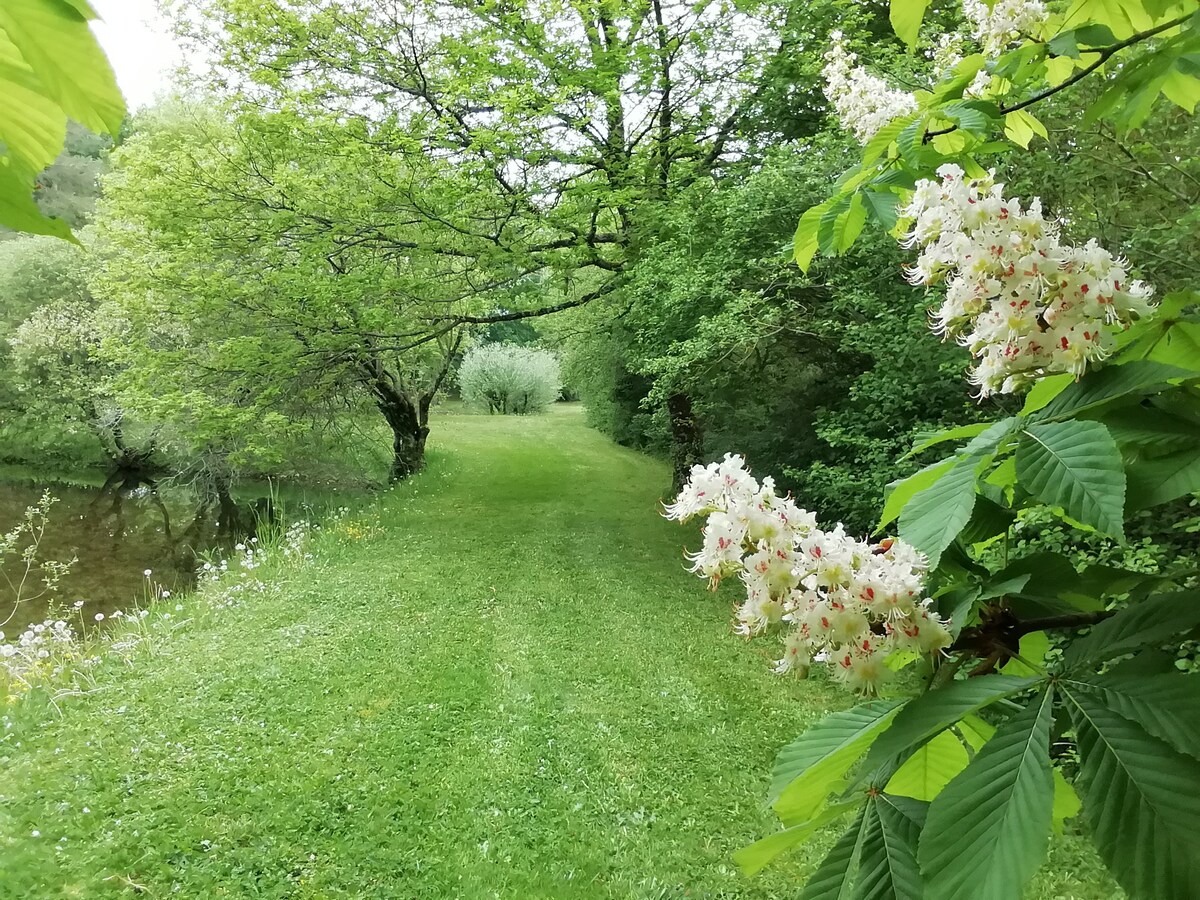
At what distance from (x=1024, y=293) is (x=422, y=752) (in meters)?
4.14

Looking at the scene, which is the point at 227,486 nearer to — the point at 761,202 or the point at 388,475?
the point at 388,475

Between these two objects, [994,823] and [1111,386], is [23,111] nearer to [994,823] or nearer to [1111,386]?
[994,823]

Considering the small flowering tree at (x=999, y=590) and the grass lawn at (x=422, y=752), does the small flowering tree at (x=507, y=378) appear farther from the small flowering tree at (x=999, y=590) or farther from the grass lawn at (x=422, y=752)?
the small flowering tree at (x=999, y=590)

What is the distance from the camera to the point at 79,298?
12.7 metres

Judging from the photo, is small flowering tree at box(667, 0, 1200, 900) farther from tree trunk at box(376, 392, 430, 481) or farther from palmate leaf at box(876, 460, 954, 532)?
tree trunk at box(376, 392, 430, 481)

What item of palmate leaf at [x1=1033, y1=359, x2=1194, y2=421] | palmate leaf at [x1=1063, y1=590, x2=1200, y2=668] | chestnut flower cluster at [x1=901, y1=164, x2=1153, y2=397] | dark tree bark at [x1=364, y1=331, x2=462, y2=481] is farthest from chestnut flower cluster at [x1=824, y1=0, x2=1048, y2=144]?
dark tree bark at [x1=364, y1=331, x2=462, y2=481]

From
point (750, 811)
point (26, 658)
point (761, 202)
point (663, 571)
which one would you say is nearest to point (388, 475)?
point (663, 571)

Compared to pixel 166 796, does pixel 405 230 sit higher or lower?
higher

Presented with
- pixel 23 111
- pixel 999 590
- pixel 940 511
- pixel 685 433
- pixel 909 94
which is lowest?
pixel 685 433

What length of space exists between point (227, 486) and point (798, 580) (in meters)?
12.7

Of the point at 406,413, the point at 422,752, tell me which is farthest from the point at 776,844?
the point at 406,413

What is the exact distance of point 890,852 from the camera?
70 cm

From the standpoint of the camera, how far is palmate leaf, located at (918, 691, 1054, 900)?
54 cm

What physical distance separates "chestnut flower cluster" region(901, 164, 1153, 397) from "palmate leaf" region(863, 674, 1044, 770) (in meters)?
0.43
